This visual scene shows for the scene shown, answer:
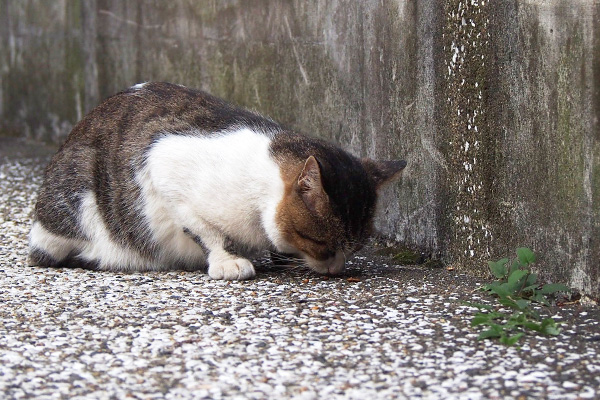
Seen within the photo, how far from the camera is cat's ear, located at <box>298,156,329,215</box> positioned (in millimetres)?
3807

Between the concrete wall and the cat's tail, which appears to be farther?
the cat's tail

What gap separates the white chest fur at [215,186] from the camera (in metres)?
4.13

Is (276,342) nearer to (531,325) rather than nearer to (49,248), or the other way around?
(531,325)

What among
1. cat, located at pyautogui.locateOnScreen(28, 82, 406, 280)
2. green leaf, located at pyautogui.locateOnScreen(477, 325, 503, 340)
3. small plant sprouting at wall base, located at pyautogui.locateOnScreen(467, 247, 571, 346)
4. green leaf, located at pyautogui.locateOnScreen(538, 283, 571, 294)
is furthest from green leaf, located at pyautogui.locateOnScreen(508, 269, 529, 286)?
cat, located at pyautogui.locateOnScreen(28, 82, 406, 280)

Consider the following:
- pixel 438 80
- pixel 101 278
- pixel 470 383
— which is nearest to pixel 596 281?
pixel 470 383

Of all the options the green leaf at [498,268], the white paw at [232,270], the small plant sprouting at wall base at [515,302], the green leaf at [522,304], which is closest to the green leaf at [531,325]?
the small plant sprouting at wall base at [515,302]

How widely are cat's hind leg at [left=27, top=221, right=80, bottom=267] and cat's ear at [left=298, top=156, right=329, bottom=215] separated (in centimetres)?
144

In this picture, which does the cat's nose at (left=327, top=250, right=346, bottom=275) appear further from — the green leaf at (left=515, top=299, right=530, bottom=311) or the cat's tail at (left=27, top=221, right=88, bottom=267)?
the cat's tail at (left=27, top=221, right=88, bottom=267)

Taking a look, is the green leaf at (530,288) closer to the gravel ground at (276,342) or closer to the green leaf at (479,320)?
the gravel ground at (276,342)

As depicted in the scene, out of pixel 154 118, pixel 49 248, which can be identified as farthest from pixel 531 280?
pixel 49 248

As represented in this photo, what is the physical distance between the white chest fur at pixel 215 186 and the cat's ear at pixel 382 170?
469 millimetres

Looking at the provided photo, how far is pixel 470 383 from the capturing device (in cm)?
269

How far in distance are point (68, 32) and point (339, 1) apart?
405 cm

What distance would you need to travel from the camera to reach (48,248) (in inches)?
181
